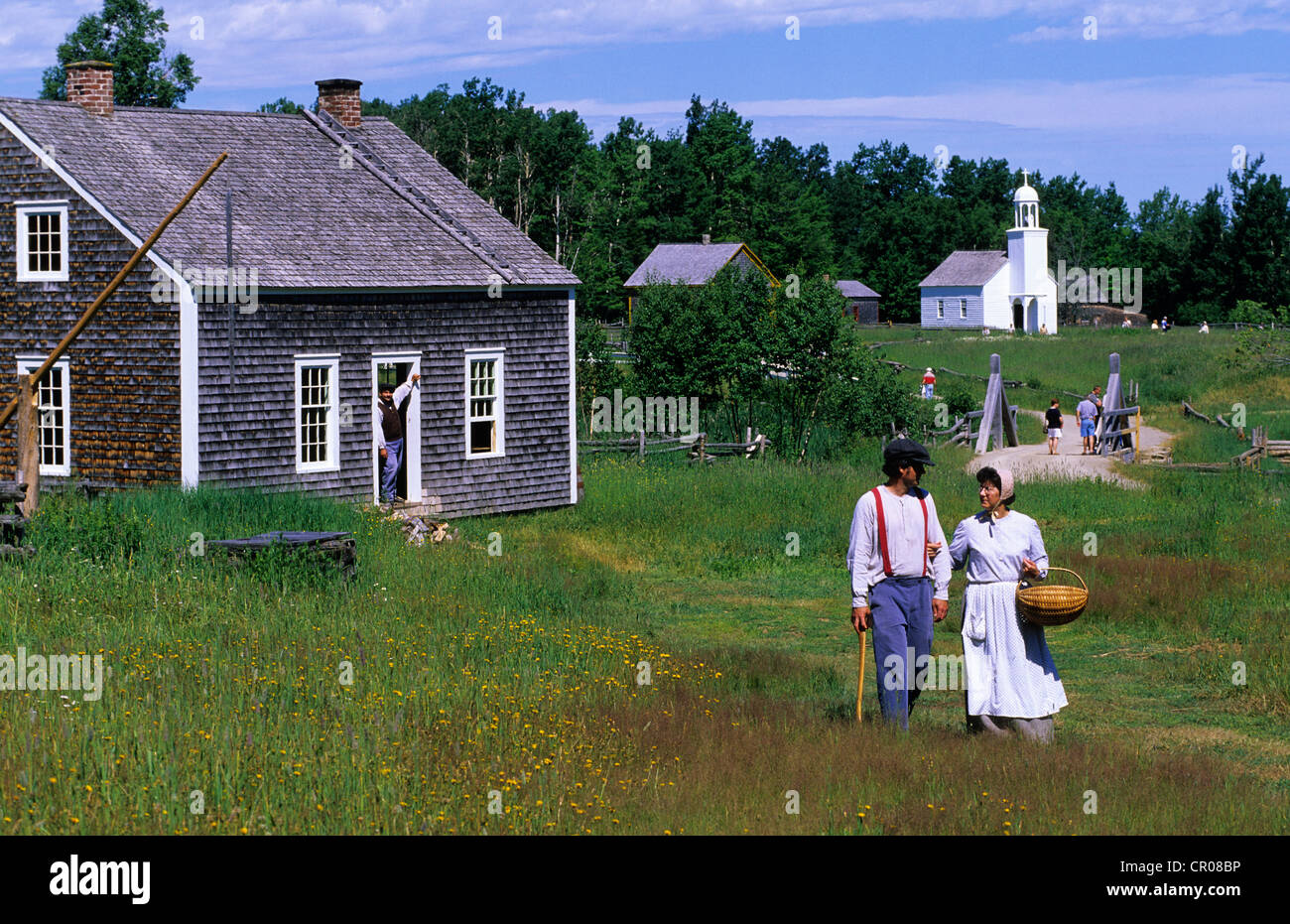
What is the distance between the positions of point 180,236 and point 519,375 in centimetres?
639

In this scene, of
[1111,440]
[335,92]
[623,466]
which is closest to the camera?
[335,92]

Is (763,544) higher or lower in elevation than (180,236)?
lower

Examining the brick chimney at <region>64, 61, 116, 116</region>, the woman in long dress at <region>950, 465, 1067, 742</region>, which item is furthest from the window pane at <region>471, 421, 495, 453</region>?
the woman in long dress at <region>950, 465, 1067, 742</region>

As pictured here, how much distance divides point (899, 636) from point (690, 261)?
72.0m

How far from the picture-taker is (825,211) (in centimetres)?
10881

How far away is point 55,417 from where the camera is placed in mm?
22969

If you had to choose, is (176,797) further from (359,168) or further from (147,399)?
(359,168)

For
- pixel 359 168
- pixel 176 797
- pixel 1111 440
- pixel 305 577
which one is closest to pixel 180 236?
pixel 359 168

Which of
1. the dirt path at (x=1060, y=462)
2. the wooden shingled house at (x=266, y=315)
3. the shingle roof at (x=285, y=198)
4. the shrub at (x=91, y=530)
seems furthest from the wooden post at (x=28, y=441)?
the dirt path at (x=1060, y=462)

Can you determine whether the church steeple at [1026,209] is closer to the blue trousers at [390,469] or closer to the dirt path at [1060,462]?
the dirt path at [1060,462]

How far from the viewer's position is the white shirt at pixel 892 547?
10.5 meters

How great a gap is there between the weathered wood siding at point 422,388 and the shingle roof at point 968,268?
74.4 m

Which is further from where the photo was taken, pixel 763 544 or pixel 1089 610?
pixel 763 544
